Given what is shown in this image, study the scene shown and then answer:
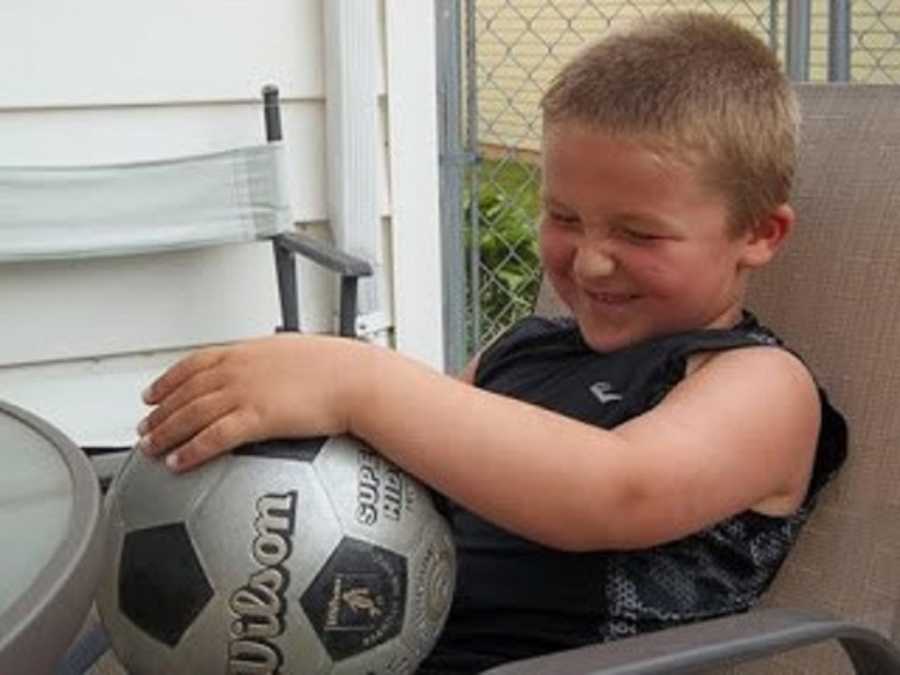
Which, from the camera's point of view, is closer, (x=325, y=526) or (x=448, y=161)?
(x=325, y=526)

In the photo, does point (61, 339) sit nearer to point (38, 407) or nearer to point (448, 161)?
point (38, 407)

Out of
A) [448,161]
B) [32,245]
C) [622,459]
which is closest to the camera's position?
[622,459]

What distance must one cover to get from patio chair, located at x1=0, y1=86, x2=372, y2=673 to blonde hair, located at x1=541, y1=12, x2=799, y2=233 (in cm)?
99

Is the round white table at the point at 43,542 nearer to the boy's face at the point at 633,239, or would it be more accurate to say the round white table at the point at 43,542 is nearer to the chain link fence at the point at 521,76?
the boy's face at the point at 633,239

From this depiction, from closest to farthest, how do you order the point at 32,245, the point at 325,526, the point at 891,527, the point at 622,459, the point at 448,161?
1. the point at 325,526
2. the point at 622,459
3. the point at 891,527
4. the point at 32,245
5. the point at 448,161

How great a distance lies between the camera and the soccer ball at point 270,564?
1.21 meters

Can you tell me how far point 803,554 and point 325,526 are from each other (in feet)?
1.95

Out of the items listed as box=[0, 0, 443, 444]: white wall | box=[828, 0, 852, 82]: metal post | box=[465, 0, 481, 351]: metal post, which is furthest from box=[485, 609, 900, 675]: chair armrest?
box=[828, 0, 852, 82]: metal post

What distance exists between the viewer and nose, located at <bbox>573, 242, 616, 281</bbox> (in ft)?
4.96

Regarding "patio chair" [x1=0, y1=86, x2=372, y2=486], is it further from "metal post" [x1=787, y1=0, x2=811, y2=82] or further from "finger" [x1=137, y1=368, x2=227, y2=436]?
"metal post" [x1=787, y1=0, x2=811, y2=82]

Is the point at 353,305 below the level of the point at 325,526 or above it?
below

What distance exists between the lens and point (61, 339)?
2.61m

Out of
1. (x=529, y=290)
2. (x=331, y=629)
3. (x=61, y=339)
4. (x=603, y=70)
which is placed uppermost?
(x=603, y=70)

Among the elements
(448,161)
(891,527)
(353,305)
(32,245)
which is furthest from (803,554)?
(448,161)
